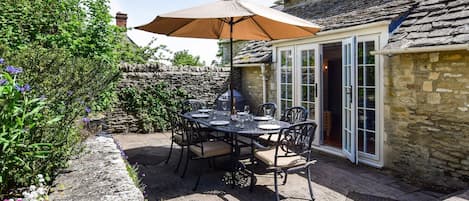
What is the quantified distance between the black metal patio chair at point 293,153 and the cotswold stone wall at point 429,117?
195 cm

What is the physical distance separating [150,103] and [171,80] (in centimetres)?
95

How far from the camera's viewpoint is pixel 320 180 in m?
4.82

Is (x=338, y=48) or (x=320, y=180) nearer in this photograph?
(x=320, y=180)

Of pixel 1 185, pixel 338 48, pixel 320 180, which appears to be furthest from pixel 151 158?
pixel 338 48

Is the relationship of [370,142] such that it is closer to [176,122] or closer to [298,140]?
[298,140]

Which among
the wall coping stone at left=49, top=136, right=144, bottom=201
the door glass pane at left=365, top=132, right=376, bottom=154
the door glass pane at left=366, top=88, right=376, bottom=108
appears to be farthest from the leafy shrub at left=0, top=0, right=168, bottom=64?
the door glass pane at left=365, top=132, right=376, bottom=154

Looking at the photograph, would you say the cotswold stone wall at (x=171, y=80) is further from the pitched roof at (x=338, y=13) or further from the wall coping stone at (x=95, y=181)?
the wall coping stone at (x=95, y=181)

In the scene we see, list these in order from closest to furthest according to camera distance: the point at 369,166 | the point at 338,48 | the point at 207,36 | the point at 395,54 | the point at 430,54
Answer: the point at 430,54, the point at 395,54, the point at 369,166, the point at 207,36, the point at 338,48

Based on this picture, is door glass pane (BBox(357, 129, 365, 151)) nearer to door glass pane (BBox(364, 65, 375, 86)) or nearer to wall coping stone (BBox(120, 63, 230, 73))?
door glass pane (BBox(364, 65, 375, 86))

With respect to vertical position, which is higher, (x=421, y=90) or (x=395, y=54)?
(x=395, y=54)

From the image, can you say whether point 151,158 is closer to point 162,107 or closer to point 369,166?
point 162,107

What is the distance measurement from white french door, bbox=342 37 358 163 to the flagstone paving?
0.96ft

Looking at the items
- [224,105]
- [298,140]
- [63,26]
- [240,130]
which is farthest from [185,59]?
[298,140]

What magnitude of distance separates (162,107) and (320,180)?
555cm
